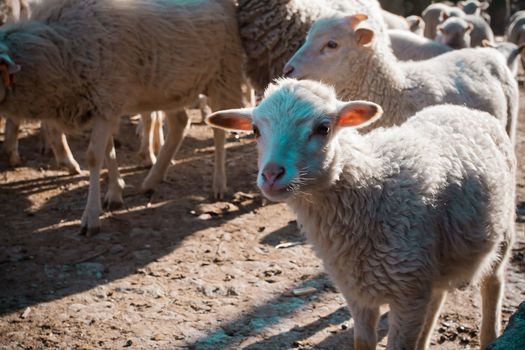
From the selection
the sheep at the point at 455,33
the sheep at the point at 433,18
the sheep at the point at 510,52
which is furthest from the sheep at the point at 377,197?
the sheep at the point at 433,18

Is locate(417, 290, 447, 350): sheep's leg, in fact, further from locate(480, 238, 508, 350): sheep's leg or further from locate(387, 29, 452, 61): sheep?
Answer: locate(387, 29, 452, 61): sheep

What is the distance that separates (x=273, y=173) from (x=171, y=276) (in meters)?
2.28

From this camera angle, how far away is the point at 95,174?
5777 millimetres

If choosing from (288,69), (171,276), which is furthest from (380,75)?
(171,276)

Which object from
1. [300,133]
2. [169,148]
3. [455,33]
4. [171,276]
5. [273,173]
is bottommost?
[171,276]

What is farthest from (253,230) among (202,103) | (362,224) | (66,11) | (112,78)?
(202,103)

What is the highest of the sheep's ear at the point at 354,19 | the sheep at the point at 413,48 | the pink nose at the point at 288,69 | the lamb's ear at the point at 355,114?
the sheep's ear at the point at 354,19

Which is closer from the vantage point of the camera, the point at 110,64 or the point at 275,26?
the point at 110,64

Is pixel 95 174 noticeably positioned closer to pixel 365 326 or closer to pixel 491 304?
pixel 365 326

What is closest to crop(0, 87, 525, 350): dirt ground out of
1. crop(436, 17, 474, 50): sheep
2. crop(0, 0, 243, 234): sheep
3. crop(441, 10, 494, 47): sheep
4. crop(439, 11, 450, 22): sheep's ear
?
crop(0, 0, 243, 234): sheep

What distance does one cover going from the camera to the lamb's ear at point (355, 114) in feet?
10.5

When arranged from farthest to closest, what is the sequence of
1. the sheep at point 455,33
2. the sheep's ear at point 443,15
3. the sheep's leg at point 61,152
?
the sheep's ear at point 443,15 < the sheep at point 455,33 < the sheep's leg at point 61,152

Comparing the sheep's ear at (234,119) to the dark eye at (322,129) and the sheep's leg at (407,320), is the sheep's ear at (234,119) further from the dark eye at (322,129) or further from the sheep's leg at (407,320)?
the sheep's leg at (407,320)

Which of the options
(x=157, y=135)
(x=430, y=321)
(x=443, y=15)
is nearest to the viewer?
(x=430, y=321)
